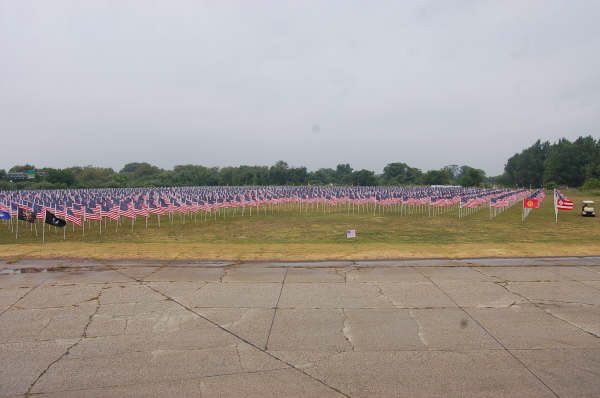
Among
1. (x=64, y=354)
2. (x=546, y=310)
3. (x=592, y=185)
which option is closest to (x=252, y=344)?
(x=64, y=354)

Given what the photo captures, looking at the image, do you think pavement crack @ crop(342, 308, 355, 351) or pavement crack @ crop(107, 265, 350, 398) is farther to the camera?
pavement crack @ crop(342, 308, 355, 351)

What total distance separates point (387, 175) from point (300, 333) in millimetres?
147076

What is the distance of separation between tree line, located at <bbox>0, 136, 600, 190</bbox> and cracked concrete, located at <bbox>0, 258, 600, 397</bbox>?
92808 millimetres

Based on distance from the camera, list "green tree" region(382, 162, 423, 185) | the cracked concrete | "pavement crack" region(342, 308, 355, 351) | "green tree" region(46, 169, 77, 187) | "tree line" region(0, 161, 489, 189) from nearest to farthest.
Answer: the cracked concrete → "pavement crack" region(342, 308, 355, 351) → "green tree" region(46, 169, 77, 187) → "tree line" region(0, 161, 489, 189) → "green tree" region(382, 162, 423, 185)

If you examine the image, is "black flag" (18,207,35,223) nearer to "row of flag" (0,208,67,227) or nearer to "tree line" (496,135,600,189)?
"row of flag" (0,208,67,227)

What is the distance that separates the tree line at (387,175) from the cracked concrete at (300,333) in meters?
92.8

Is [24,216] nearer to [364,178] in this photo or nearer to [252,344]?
[252,344]

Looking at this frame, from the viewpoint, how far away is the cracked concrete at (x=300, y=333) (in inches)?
223

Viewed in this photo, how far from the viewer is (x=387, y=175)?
150 metres

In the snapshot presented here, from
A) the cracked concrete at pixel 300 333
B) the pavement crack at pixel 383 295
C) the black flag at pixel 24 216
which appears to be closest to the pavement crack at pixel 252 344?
the cracked concrete at pixel 300 333

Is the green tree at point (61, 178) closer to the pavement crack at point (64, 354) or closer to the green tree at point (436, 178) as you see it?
the pavement crack at point (64, 354)

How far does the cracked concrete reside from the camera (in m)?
5.67

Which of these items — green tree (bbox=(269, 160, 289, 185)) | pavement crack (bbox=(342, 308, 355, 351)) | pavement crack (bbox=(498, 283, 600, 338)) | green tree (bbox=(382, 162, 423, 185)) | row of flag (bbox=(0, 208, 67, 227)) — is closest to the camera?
pavement crack (bbox=(342, 308, 355, 351))

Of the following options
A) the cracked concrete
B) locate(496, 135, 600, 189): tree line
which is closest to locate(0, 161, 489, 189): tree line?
locate(496, 135, 600, 189): tree line
